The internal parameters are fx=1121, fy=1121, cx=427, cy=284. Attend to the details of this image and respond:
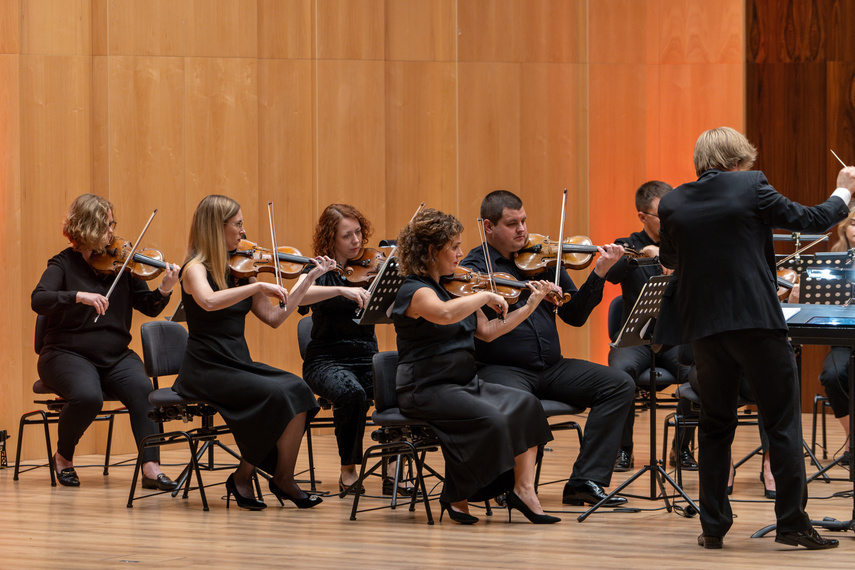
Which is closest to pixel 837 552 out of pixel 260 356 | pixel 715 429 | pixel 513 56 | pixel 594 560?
pixel 715 429

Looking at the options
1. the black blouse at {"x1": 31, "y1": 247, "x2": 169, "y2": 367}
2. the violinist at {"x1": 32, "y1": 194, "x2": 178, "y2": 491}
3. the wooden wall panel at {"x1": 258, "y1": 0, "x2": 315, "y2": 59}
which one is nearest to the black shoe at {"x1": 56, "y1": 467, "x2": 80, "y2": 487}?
the violinist at {"x1": 32, "y1": 194, "x2": 178, "y2": 491}

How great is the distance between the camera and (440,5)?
6.94 metres

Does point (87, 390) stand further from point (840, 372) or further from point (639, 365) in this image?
point (840, 372)

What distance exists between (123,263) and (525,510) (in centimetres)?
234

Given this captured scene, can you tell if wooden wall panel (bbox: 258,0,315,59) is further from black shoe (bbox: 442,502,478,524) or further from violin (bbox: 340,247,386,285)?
black shoe (bbox: 442,502,478,524)

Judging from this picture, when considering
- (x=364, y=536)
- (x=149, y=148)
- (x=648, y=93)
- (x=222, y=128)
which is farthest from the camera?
(x=648, y=93)

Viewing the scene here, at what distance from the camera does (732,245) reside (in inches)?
133

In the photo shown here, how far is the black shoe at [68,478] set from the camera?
196 inches

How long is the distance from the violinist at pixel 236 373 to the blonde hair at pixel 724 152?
1.62 metres

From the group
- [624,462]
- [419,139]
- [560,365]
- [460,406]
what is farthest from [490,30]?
[460,406]

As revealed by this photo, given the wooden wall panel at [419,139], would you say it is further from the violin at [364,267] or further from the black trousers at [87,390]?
the black trousers at [87,390]

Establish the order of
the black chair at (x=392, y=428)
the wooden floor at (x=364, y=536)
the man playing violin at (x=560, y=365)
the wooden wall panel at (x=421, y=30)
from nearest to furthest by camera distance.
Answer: the wooden floor at (x=364, y=536) < the black chair at (x=392, y=428) < the man playing violin at (x=560, y=365) < the wooden wall panel at (x=421, y=30)

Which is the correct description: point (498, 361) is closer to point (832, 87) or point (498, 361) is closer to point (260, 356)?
point (260, 356)

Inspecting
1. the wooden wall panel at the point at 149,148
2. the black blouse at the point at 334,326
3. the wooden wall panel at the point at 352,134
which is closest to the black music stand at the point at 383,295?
the black blouse at the point at 334,326
